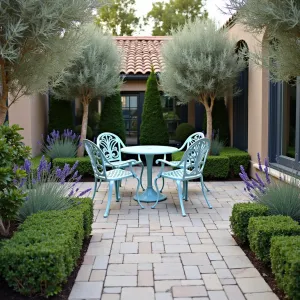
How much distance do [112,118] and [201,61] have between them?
10.2ft

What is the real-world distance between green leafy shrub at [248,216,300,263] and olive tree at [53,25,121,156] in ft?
19.5

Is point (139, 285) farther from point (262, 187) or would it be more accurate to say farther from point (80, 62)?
point (80, 62)

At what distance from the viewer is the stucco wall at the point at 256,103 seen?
7.57 m

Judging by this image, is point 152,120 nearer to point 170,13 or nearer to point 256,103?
point 256,103

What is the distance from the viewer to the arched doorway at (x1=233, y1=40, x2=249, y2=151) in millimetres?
9297

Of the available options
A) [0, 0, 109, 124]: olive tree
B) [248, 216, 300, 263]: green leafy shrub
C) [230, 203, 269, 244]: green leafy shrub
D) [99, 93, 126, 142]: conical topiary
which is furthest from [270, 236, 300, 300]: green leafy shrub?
[99, 93, 126, 142]: conical topiary

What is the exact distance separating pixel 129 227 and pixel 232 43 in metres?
5.37

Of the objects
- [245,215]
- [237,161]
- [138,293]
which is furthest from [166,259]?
[237,161]

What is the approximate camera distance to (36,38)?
156 inches

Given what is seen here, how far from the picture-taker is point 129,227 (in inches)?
191

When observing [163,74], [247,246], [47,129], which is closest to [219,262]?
[247,246]

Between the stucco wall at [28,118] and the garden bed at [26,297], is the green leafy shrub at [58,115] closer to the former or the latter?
the stucco wall at [28,118]

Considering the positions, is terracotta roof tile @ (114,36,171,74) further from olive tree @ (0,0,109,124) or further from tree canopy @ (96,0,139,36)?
tree canopy @ (96,0,139,36)

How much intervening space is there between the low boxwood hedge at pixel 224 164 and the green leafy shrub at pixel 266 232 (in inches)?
181
